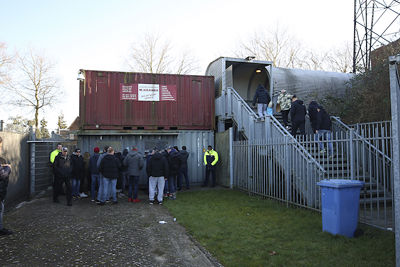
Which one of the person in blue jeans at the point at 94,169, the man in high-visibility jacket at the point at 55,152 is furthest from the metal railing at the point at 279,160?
the man in high-visibility jacket at the point at 55,152

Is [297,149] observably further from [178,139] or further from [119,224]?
[178,139]

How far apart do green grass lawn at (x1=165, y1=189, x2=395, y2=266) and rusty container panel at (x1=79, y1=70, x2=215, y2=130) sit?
5955 mm

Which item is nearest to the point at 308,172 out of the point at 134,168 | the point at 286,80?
the point at 134,168

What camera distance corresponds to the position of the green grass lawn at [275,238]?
429 cm

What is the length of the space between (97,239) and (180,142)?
26.2ft

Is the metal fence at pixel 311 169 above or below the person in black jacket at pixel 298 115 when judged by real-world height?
below

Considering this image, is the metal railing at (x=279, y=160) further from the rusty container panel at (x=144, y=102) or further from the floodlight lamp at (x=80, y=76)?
the floodlight lamp at (x=80, y=76)

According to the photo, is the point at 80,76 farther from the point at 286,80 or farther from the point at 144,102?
the point at 286,80

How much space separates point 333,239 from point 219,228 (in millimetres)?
2147

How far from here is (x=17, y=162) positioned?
911 cm

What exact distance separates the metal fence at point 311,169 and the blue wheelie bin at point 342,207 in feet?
1.99

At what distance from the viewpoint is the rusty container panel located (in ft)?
41.1

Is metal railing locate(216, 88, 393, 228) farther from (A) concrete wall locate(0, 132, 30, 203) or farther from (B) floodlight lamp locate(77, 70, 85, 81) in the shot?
(A) concrete wall locate(0, 132, 30, 203)

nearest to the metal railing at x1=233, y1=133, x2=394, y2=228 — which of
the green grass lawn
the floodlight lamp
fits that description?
the green grass lawn
